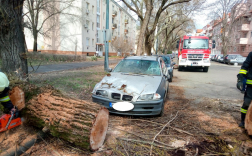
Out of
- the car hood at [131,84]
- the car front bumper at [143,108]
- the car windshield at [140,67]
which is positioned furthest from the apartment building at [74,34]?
the car front bumper at [143,108]

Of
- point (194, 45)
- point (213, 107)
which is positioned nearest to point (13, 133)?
point (213, 107)

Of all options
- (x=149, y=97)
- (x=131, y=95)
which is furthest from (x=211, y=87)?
(x=131, y=95)

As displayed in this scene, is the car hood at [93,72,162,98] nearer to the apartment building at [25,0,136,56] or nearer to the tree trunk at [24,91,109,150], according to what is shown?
the tree trunk at [24,91,109,150]

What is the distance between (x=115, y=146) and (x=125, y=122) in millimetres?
889

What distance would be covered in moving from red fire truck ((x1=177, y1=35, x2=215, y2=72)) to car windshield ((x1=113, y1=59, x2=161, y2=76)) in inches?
387

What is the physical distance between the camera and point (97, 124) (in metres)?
2.54

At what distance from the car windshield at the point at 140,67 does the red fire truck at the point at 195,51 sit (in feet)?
32.2

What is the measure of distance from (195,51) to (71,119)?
13331 mm

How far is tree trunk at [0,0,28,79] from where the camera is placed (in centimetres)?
442

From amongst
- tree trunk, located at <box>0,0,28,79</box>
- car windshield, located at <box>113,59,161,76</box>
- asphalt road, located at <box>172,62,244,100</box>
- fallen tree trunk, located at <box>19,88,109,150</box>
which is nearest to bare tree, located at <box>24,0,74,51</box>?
tree trunk, located at <box>0,0,28,79</box>

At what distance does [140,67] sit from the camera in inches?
200

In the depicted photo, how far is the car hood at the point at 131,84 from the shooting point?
3697mm

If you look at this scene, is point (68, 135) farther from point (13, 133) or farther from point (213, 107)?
point (213, 107)

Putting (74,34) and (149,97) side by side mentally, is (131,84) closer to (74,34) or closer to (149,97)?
(149,97)
